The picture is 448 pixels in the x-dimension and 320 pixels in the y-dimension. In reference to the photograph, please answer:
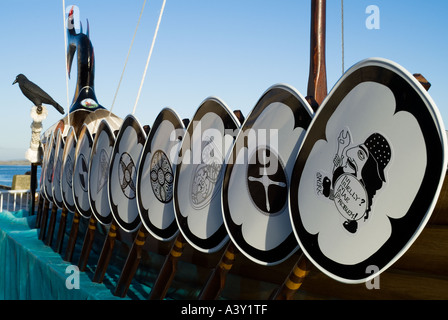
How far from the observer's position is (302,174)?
1.63 meters

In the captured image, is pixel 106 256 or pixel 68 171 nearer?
pixel 106 256

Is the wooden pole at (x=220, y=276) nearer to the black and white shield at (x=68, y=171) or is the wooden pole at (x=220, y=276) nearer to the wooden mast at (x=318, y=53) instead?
the wooden mast at (x=318, y=53)

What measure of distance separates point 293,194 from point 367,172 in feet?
1.17

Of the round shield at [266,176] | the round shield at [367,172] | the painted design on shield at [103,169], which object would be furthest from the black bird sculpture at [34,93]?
the round shield at [367,172]

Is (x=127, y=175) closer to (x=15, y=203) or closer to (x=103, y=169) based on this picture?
(x=103, y=169)

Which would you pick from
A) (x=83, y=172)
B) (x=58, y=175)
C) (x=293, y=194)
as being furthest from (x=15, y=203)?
(x=293, y=194)

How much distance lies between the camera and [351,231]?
1414mm

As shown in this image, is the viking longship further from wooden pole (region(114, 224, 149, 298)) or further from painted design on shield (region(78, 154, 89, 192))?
painted design on shield (region(78, 154, 89, 192))

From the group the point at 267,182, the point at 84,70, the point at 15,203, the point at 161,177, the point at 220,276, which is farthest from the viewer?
the point at 15,203

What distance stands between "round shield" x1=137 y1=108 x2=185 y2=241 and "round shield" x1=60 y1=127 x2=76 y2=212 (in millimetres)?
1410

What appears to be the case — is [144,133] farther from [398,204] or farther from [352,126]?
[398,204]

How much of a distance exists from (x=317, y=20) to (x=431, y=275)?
6.74 feet

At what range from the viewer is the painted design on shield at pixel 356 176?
1342 mm
